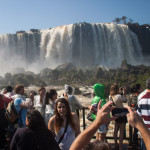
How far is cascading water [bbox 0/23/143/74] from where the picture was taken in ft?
121

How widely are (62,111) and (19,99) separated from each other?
1.07 metres

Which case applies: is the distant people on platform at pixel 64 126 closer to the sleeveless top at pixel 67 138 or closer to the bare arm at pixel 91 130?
the sleeveless top at pixel 67 138

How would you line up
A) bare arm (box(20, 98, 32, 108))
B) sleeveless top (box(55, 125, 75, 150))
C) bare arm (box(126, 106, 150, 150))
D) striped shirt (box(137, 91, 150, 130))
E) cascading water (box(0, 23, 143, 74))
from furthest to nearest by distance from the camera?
cascading water (box(0, 23, 143, 74))
bare arm (box(20, 98, 32, 108))
striped shirt (box(137, 91, 150, 130))
sleeveless top (box(55, 125, 75, 150))
bare arm (box(126, 106, 150, 150))

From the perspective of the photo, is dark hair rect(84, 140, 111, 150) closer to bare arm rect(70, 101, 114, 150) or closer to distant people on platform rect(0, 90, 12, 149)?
bare arm rect(70, 101, 114, 150)

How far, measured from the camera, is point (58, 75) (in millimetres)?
29562

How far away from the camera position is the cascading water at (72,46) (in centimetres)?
3694

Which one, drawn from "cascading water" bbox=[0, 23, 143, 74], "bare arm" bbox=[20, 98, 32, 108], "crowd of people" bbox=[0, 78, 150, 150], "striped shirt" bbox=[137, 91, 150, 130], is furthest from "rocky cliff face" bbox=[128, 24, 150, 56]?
"bare arm" bbox=[20, 98, 32, 108]

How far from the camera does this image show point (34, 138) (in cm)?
233

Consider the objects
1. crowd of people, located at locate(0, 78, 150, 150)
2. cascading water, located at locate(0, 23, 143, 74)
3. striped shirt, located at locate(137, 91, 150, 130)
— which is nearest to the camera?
crowd of people, located at locate(0, 78, 150, 150)

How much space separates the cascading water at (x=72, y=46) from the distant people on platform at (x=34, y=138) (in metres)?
34.0

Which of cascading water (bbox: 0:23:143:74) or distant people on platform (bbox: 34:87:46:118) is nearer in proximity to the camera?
distant people on platform (bbox: 34:87:46:118)

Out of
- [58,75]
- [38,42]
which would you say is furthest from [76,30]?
[58,75]

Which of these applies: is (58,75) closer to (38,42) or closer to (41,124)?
(38,42)

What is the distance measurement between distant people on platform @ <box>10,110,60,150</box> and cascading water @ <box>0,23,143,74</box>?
34000 millimetres
